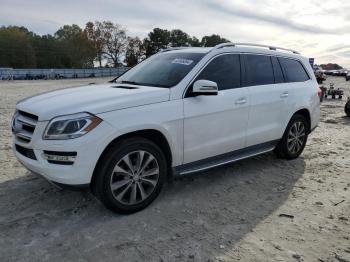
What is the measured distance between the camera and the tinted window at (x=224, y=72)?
477 centimetres

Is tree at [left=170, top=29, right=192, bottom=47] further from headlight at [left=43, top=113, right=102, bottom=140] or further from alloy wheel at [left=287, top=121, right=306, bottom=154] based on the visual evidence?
headlight at [left=43, top=113, right=102, bottom=140]

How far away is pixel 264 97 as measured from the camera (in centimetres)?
→ 542

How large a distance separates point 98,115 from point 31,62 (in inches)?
3507

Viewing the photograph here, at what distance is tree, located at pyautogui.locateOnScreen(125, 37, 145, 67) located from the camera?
93.9 m

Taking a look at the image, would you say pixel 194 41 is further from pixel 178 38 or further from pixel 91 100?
pixel 91 100

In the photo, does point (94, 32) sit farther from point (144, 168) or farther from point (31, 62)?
point (144, 168)

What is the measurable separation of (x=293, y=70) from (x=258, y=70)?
1.08 metres

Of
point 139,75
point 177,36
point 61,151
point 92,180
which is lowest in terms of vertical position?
point 92,180

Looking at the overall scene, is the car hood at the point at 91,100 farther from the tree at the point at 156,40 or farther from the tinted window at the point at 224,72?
the tree at the point at 156,40

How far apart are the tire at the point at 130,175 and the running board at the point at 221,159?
30 centimetres

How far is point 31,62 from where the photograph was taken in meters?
85.2

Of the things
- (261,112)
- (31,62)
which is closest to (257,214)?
(261,112)

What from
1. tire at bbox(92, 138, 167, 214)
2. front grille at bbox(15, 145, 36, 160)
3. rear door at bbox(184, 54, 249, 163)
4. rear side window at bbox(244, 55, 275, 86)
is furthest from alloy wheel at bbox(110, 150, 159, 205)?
rear side window at bbox(244, 55, 275, 86)

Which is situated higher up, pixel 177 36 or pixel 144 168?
pixel 177 36
